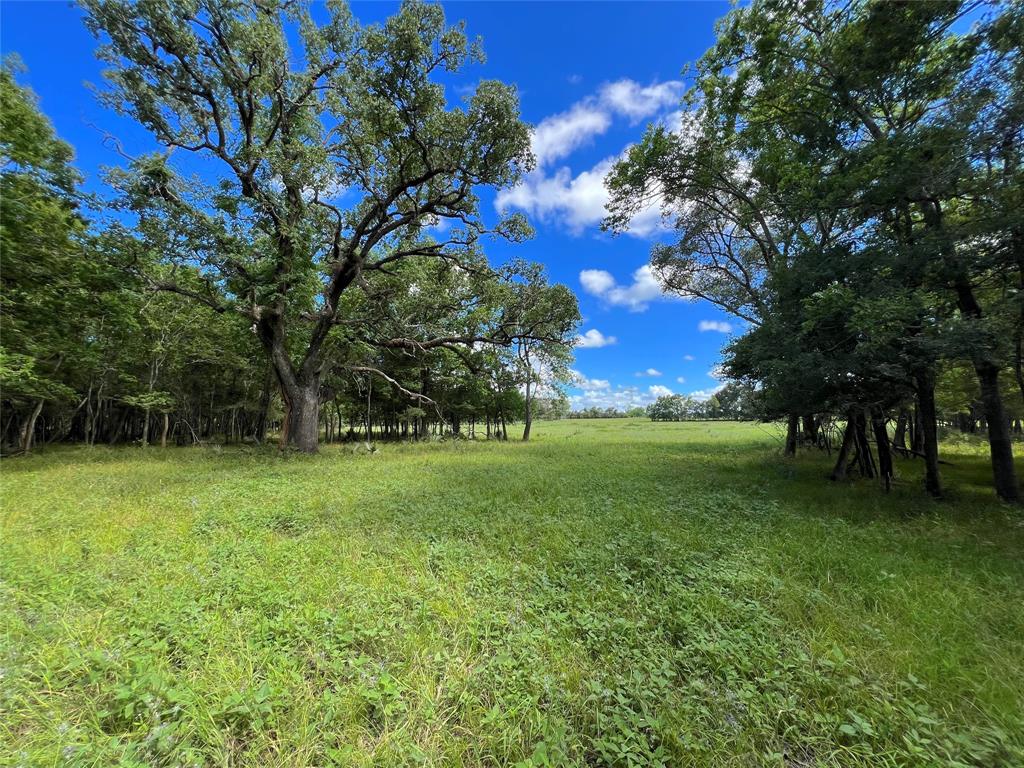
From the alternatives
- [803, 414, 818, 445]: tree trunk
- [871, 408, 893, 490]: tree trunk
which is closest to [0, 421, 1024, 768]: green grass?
[871, 408, 893, 490]: tree trunk

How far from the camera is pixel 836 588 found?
4.07m

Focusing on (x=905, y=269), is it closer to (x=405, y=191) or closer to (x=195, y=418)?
(x=405, y=191)

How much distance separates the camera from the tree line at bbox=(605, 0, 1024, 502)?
6109 mm

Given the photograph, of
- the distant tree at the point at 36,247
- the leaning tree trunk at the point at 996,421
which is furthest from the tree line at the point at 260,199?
the leaning tree trunk at the point at 996,421

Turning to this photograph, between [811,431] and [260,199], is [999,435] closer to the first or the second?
A: [811,431]

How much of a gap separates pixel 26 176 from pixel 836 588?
20.2m

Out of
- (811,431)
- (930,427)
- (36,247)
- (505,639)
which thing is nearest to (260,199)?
(36,247)

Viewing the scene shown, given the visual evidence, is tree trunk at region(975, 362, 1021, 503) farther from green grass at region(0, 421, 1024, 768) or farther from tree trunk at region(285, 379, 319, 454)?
tree trunk at region(285, 379, 319, 454)

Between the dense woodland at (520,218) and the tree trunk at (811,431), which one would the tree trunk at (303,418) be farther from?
the tree trunk at (811,431)

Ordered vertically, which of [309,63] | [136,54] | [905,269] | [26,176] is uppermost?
[309,63]

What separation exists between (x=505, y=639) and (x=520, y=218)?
13214mm

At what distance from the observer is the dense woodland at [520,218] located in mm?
6684

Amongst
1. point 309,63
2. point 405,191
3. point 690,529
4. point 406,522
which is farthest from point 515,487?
point 309,63

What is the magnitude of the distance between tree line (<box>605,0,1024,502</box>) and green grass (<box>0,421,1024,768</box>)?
317 centimetres
